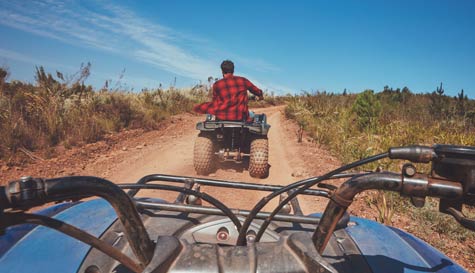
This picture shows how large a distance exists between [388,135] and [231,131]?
5056mm

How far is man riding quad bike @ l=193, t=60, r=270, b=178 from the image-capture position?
18.4 feet

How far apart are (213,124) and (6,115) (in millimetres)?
4809

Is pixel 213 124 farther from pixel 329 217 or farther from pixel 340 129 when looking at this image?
pixel 340 129

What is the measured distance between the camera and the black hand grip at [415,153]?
95 centimetres

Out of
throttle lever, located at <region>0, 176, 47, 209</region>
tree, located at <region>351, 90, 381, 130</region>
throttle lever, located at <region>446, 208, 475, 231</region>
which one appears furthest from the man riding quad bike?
tree, located at <region>351, 90, 381, 130</region>

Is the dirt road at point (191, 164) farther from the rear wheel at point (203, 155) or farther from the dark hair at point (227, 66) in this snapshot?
the dark hair at point (227, 66)

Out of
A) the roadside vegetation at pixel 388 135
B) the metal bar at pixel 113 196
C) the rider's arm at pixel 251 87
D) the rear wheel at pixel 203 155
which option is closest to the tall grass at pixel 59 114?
the rear wheel at pixel 203 155

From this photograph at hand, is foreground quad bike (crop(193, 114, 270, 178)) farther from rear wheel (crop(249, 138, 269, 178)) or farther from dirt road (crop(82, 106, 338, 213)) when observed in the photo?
dirt road (crop(82, 106, 338, 213))

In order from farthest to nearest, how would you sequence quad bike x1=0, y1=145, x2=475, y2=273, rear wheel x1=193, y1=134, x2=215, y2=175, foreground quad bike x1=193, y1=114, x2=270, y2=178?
1. rear wheel x1=193, y1=134, x2=215, y2=175
2. foreground quad bike x1=193, y1=114, x2=270, y2=178
3. quad bike x1=0, y1=145, x2=475, y2=273

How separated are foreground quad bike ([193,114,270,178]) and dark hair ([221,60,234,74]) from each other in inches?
46.6

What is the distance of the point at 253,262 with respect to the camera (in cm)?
95

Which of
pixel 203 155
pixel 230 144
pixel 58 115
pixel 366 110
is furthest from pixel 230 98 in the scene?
pixel 366 110

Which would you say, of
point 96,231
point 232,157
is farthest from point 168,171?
point 96,231

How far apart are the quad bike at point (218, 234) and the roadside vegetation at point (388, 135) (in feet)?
8.84
